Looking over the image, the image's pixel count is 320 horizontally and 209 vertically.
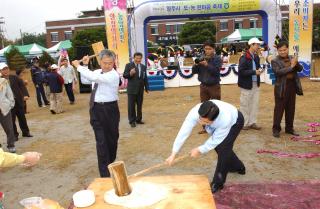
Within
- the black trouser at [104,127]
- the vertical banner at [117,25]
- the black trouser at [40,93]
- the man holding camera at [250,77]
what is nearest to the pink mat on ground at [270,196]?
the black trouser at [104,127]

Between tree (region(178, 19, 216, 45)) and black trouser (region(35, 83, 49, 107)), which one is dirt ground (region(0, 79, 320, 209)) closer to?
black trouser (region(35, 83, 49, 107))

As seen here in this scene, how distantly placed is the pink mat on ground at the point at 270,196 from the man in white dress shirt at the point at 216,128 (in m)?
0.22

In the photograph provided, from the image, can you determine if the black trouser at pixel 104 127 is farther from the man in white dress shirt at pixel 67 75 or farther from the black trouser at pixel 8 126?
the man in white dress shirt at pixel 67 75

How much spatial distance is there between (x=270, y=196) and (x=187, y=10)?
1070 centimetres

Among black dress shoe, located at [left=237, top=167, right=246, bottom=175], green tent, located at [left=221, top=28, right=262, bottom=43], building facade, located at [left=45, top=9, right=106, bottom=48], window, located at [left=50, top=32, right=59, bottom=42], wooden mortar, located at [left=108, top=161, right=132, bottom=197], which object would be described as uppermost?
building facade, located at [left=45, top=9, right=106, bottom=48]

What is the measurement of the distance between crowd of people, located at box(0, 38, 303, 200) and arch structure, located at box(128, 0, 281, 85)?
167 inches

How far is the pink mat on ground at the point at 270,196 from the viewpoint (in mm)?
3797

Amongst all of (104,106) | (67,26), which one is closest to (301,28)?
(104,106)

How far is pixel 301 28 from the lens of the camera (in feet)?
45.0

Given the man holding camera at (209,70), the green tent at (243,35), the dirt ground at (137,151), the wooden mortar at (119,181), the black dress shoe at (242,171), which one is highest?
the green tent at (243,35)

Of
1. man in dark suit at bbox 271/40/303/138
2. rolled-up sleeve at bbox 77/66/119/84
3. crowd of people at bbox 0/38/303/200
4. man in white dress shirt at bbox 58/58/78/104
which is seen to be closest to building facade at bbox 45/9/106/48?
man in white dress shirt at bbox 58/58/78/104

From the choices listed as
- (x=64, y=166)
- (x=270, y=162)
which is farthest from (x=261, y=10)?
(x=64, y=166)

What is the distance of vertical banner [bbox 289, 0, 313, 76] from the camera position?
13.6 meters

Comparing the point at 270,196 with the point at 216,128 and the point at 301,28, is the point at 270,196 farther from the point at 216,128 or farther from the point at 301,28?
the point at 301,28
